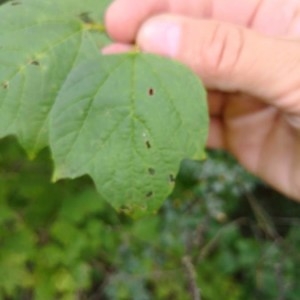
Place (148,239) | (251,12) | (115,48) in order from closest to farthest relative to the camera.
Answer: (115,48)
(251,12)
(148,239)

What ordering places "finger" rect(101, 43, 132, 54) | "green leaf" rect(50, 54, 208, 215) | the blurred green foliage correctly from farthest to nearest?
1. the blurred green foliage
2. "finger" rect(101, 43, 132, 54)
3. "green leaf" rect(50, 54, 208, 215)

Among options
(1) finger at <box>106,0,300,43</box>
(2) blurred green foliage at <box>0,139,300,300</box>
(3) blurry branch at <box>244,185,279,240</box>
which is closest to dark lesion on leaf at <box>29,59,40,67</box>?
(1) finger at <box>106,0,300,43</box>

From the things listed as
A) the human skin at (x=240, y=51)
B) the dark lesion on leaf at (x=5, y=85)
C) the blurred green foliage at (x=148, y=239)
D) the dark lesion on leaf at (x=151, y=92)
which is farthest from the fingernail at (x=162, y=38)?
the blurred green foliage at (x=148, y=239)

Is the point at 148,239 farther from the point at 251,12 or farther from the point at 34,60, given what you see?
the point at 34,60

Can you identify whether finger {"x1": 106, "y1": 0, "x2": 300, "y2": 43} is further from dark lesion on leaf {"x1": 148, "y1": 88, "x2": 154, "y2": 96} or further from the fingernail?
dark lesion on leaf {"x1": 148, "y1": 88, "x2": 154, "y2": 96}

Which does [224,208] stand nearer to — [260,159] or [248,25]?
[260,159]

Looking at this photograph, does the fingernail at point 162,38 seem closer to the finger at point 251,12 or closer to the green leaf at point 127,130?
the green leaf at point 127,130

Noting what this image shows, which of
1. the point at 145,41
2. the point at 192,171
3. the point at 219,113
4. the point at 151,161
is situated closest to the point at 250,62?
the point at 145,41

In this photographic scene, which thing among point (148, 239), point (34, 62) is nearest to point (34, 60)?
point (34, 62)
